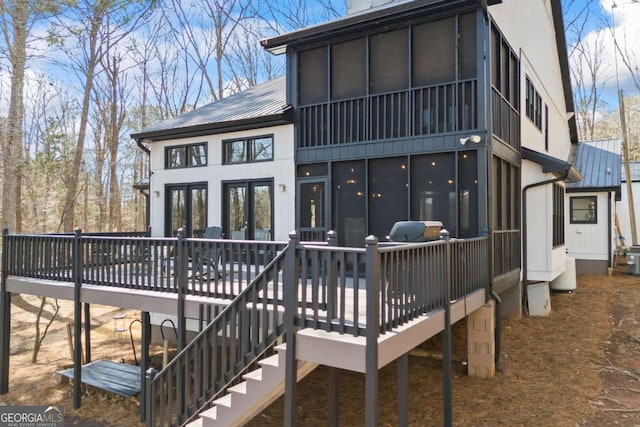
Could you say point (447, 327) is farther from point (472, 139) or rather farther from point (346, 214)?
point (346, 214)

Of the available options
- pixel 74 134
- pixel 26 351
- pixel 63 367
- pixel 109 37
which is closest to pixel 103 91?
pixel 74 134

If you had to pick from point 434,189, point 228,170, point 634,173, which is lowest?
point 434,189

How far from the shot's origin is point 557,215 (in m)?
11.7

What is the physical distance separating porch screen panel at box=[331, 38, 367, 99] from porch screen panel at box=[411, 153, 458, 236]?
1.94 meters

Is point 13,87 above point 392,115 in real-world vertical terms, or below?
above

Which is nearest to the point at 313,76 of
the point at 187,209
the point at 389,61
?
the point at 389,61

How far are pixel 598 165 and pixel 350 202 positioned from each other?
1299cm

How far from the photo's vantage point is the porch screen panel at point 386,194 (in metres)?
7.79

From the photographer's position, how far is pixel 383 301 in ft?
13.0

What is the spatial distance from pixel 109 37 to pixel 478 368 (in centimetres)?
2039

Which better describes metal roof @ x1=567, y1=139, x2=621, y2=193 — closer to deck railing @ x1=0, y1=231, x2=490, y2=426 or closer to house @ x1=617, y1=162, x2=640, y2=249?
house @ x1=617, y1=162, x2=640, y2=249

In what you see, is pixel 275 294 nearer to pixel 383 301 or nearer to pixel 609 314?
pixel 383 301

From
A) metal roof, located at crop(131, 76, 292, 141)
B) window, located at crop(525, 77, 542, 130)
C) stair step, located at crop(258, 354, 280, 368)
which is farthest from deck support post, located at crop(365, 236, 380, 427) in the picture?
window, located at crop(525, 77, 542, 130)

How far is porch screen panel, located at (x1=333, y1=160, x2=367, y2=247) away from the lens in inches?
322
